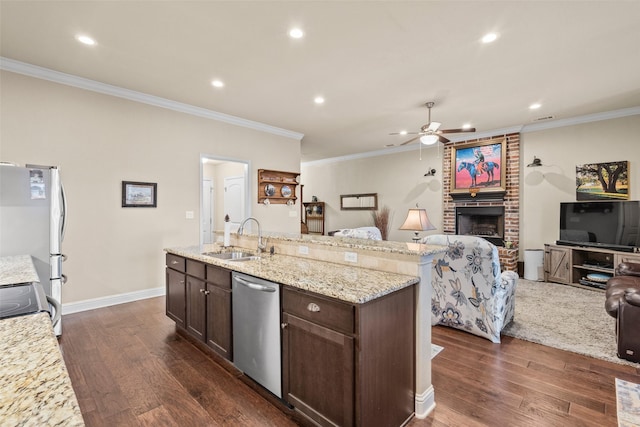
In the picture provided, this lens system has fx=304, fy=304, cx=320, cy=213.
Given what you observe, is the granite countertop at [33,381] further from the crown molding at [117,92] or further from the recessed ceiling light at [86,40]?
the crown molding at [117,92]

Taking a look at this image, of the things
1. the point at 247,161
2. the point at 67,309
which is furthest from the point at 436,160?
the point at 67,309

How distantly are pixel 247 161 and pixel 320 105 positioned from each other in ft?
5.55

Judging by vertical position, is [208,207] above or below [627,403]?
above

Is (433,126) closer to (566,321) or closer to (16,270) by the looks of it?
(566,321)

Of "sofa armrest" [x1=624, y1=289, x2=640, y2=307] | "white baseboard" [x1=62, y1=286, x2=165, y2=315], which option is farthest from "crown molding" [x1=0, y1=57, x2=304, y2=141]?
"sofa armrest" [x1=624, y1=289, x2=640, y2=307]

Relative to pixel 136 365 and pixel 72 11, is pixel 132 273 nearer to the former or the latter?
pixel 136 365

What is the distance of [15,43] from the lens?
9.60 ft

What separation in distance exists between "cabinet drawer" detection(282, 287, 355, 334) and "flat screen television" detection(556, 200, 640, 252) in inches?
209

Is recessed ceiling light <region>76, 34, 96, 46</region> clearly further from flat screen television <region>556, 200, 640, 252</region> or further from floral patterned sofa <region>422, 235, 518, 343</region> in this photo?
flat screen television <region>556, 200, 640, 252</region>

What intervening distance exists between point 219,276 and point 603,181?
6.11 metres

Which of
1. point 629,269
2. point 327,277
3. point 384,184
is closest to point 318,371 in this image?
point 327,277

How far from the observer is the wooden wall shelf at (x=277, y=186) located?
18.6ft

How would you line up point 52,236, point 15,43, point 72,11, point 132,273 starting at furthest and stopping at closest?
point 132,273, point 15,43, point 52,236, point 72,11

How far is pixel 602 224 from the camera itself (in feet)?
15.8
